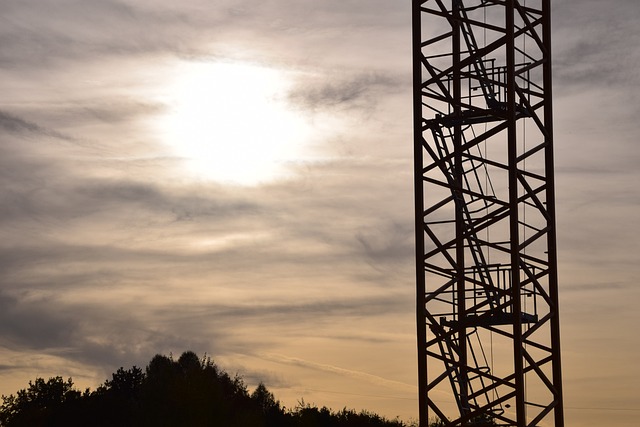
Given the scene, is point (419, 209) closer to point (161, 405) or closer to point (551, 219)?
point (551, 219)

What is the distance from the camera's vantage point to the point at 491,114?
35250mm

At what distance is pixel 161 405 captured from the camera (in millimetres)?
82688

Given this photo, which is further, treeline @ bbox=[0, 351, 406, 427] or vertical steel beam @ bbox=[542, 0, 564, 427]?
treeline @ bbox=[0, 351, 406, 427]

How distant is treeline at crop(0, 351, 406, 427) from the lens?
270ft

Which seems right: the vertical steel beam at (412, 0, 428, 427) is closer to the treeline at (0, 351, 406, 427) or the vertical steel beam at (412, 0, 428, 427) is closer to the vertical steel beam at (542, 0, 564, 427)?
the vertical steel beam at (542, 0, 564, 427)

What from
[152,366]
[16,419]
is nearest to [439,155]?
[16,419]

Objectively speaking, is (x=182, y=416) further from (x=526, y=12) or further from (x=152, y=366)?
(x=526, y=12)

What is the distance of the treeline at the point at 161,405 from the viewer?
270 ft

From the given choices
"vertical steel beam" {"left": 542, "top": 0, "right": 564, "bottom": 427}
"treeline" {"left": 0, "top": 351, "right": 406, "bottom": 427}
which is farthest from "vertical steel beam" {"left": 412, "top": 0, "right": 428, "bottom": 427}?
"treeline" {"left": 0, "top": 351, "right": 406, "bottom": 427}

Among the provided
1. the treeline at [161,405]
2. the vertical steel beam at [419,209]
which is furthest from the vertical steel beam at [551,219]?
the treeline at [161,405]

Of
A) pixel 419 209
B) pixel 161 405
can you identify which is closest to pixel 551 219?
pixel 419 209

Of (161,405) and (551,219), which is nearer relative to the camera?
(551,219)

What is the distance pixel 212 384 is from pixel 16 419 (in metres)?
14.8

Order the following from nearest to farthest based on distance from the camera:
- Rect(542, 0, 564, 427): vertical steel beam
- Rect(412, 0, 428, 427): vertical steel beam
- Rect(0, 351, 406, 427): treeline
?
Rect(412, 0, 428, 427): vertical steel beam < Rect(542, 0, 564, 427): vertical steel beam < Rect(0, 351, 406, 427): treeline
